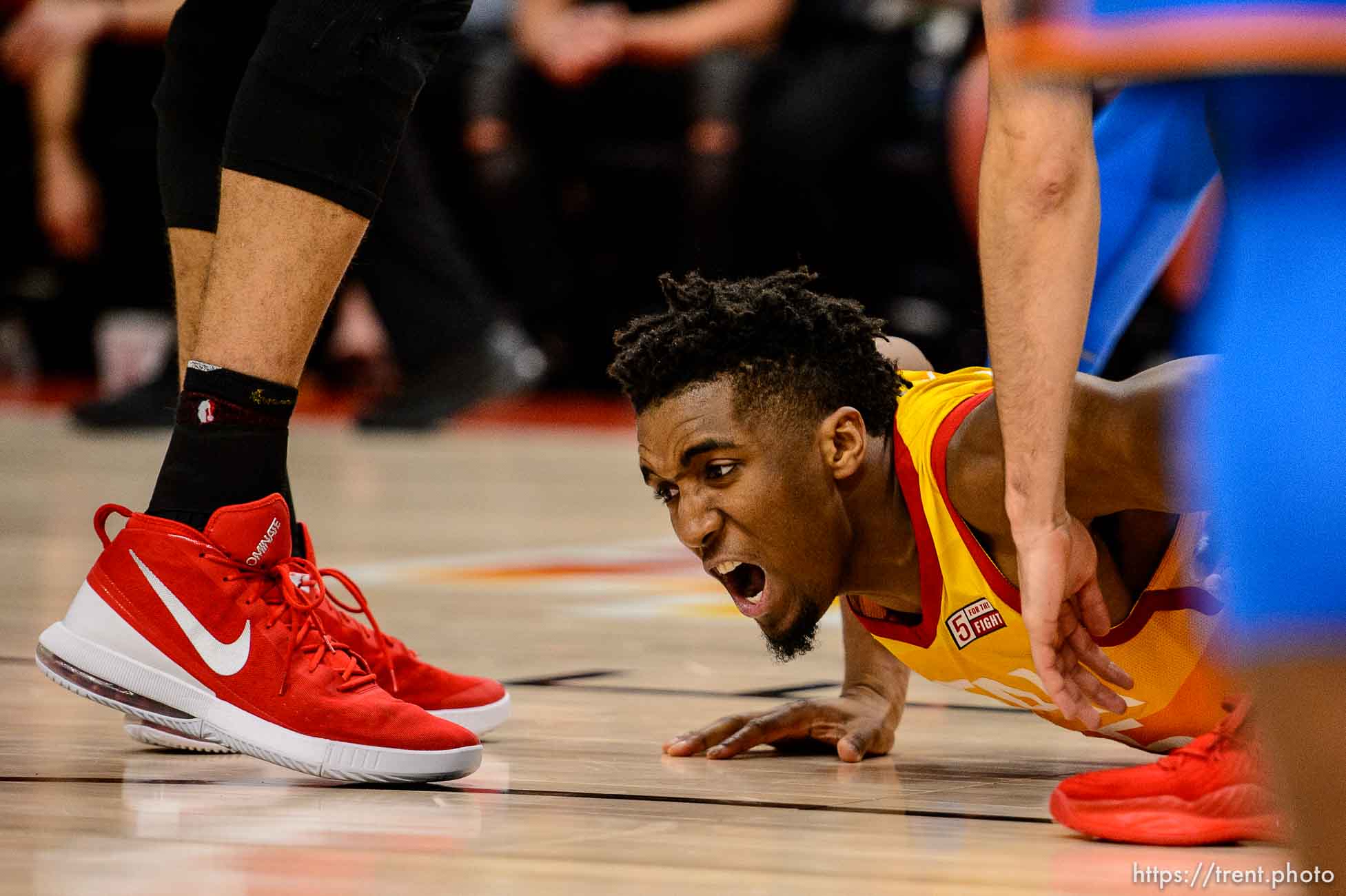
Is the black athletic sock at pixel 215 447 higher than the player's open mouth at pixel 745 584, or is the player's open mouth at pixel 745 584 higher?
the black athletic sock at pixel 215 447

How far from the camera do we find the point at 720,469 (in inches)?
78.5

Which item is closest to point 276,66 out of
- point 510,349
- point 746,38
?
point 510,349

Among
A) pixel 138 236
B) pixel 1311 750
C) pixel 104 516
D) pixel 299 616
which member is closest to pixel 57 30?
pixel 138 236

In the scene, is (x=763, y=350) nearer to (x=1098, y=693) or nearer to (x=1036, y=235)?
(x=1098, y=693)

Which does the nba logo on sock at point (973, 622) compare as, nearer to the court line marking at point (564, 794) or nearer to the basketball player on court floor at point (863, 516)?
the basketball player on court floor at point (863, 516)

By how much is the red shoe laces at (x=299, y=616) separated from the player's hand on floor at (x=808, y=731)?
0.35m

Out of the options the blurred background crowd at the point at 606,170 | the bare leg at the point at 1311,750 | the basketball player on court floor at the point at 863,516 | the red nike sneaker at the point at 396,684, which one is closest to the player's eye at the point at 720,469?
the basketball player on court floor at the point at 863,516

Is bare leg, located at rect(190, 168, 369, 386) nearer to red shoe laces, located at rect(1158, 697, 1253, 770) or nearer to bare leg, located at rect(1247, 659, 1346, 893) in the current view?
red shoe laces, located at rect(1158, 697, 1253, 770)

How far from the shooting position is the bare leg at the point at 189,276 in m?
2.27

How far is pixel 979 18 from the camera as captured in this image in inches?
263

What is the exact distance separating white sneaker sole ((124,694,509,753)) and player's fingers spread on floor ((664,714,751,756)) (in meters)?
0.20

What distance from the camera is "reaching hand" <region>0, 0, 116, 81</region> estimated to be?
7.93m

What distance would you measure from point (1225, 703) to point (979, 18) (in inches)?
200

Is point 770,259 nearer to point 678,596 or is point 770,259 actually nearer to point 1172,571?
point 678,596
